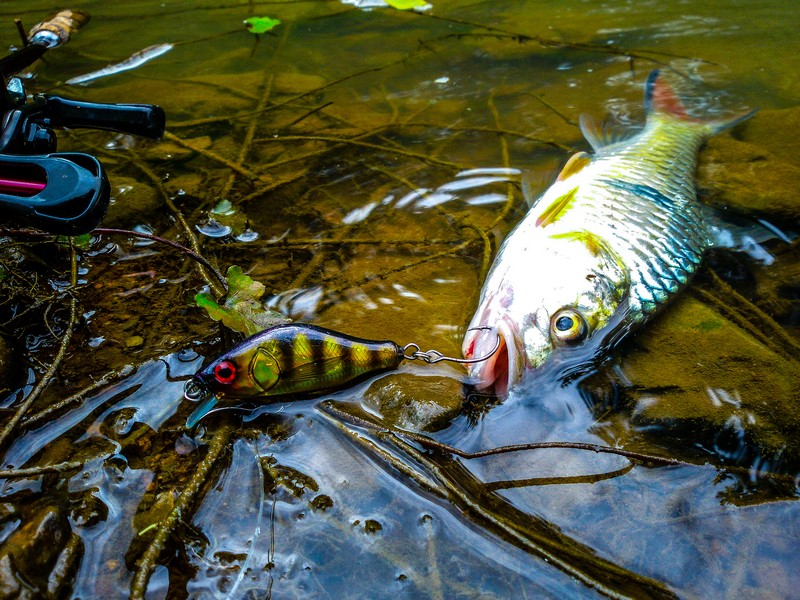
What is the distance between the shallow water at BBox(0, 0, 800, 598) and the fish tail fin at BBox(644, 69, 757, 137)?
15 centimetres

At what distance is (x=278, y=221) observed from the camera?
12.3 ft

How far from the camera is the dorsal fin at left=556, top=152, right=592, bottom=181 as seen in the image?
12.3 feet

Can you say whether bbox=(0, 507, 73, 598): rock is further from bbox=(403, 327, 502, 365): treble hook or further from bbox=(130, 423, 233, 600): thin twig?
bbox=(403, 327, 502, 365): treble hook

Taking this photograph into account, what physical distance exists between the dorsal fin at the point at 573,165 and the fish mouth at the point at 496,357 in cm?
148

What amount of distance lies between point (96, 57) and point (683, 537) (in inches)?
277

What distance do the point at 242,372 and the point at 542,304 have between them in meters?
1.43

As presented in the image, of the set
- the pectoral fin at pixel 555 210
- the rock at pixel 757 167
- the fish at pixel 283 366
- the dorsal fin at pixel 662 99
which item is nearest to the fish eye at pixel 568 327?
the pectoral fin at pixel 555 210

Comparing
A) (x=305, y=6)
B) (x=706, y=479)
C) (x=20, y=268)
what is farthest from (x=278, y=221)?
(x=305, y=6)

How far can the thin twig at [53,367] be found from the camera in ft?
7.11

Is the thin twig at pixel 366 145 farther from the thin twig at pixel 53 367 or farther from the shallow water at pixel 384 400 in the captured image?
the thin twig at pixel 53 367

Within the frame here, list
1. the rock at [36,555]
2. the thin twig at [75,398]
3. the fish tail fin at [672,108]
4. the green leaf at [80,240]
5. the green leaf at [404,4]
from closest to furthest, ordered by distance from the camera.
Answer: the rock at [36,555] → the thin twig at [75,398] → the green leaf at [80,240] → the fish tail fin at [672,108] → the green leaf at [404,4]

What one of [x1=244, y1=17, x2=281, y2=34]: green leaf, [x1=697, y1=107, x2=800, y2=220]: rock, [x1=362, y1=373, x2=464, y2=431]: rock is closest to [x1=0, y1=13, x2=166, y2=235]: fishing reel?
[x1=362, y1=373, x2=464, y2=431]: rock

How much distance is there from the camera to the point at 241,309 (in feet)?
8.46

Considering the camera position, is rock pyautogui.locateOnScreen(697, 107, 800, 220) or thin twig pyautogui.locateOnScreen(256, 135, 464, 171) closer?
rock pyautogui.locateOnScreen(697, 107, 800, 220)
